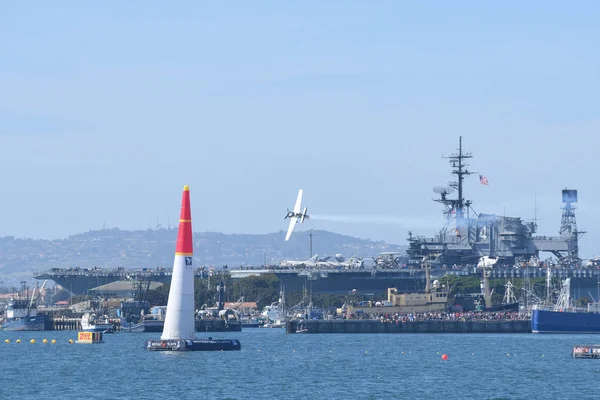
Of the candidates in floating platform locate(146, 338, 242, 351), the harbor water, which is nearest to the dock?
the harbor water

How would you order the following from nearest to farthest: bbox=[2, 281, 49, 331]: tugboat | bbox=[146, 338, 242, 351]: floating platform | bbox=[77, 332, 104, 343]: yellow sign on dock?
bbox=[146, 338, 242, 351]: floating platform → bbox=[77, 332, 104, 343]: yellow sign on dock → bbox=[2, 281, 49, 331]: tugboat

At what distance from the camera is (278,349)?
87875mm

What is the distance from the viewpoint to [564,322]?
112m

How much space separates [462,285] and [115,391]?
104m

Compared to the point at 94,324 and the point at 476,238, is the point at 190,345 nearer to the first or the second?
the point at 94,324

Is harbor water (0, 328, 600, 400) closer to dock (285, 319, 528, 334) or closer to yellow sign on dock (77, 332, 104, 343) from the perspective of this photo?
yellow sign on dock (77, 332, 104, 343)

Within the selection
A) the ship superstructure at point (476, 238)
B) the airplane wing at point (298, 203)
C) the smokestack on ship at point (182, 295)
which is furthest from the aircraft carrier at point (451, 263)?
the smokestack on ship at point (182, 295)

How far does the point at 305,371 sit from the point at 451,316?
55611mm

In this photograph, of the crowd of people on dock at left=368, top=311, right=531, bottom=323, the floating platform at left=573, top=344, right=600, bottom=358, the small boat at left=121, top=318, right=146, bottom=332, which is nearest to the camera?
the floating platform at left=573, top=344, right=600, bottom=358

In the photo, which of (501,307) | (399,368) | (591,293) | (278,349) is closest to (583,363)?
(399,368)

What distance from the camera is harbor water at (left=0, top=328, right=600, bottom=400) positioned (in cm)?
5578

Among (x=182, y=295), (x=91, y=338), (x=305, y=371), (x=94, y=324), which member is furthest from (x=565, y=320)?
(x=182, y=295)

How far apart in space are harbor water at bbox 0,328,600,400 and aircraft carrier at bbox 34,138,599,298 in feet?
217

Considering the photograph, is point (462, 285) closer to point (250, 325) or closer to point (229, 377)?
point (250, 325)
